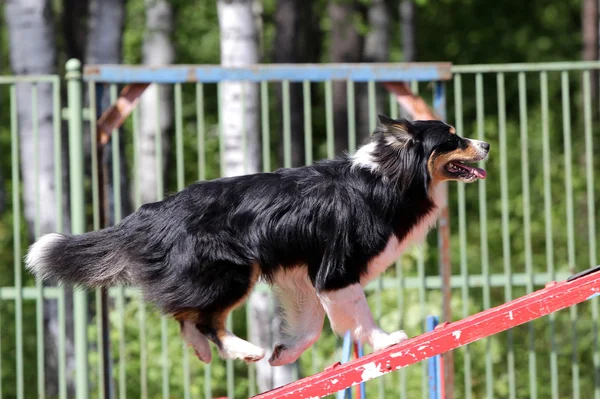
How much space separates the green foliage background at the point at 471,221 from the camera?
293 inches

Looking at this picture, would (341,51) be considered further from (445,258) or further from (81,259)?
(81,259)

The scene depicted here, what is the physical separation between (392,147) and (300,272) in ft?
2.44

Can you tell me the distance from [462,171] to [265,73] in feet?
5.98

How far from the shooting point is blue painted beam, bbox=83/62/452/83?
6172mm

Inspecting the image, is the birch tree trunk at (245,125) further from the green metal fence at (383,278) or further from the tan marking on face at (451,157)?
the tan marking on face at (451,157)

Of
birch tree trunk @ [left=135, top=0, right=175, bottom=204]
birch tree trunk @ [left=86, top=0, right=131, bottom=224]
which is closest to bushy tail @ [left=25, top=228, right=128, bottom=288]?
birch tree trunk @ [left=86, top=0, right=131, bottom=224]

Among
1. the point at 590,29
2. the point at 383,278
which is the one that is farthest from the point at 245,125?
the point at 590,29

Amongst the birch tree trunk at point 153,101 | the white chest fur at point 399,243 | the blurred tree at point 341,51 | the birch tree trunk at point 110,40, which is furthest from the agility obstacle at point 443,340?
the blurred tree at point 341,51

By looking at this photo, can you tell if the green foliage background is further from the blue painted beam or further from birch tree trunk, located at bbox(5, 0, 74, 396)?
the blue painted beam

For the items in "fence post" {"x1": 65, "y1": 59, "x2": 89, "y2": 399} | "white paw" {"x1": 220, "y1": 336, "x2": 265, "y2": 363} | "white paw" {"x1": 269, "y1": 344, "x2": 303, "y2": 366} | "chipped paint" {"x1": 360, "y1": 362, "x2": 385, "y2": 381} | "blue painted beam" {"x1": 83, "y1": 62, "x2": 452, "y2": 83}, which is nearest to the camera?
"chipped paint" {"x1": 360, "y1": 362, "x2": 385, "y2": 381}

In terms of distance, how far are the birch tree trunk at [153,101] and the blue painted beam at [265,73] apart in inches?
218

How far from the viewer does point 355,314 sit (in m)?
4.68

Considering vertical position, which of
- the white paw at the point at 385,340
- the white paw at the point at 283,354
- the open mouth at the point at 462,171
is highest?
the open mouth at the point at 462,171

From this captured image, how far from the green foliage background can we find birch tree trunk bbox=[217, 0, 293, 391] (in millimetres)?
400
